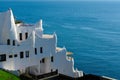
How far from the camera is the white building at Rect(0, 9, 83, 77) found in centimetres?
5812

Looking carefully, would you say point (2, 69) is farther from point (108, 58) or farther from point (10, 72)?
point (108, 58)

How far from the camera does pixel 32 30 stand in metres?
62.2

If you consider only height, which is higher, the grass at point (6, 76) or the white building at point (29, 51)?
the white building at point (29, 51)

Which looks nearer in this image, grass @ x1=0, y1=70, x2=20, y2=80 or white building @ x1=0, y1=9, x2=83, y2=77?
grass @ x1=0, y1=70, x2=20, y2=80

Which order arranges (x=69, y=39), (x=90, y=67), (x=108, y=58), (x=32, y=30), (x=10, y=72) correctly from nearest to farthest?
(x=10, y=72), (x=32, y=30), (x=90, y=67), (x=108, y=58), (x=69, y=39)

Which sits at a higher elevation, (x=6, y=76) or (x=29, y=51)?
(x=29, y=51)

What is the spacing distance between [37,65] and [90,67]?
33528 millimetres

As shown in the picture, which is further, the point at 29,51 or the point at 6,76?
the point at 29,51

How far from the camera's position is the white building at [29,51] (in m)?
58.1

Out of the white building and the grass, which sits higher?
the white building

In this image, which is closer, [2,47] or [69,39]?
[2,47]

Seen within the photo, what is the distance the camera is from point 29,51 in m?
59.9

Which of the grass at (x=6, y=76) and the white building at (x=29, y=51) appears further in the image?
the white building at (x=29, y=51)

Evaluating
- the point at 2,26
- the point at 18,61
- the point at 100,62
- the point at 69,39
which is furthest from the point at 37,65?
the point at 69,39
